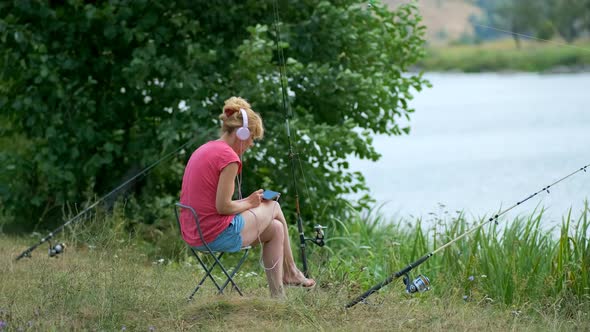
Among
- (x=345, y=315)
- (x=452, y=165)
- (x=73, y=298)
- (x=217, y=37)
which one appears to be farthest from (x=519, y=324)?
(x=452, y=165)

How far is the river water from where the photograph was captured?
1335 centimetres

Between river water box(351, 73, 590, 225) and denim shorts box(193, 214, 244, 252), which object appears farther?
river water box(351, 73, 590, 225)

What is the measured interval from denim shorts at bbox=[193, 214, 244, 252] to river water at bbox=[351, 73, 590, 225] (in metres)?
3.11

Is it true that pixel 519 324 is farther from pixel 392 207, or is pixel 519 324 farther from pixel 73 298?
pixel 392 207

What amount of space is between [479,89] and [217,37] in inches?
1079

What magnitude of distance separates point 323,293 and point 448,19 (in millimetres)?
58656

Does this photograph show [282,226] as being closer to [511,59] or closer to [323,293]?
[323,293]

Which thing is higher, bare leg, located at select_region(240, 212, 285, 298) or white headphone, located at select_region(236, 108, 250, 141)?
white headphone, located at select_region(236, 108, 250, 141)

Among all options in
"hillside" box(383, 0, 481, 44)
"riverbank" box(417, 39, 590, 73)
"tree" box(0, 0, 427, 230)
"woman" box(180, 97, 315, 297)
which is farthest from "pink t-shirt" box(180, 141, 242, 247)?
"hillside" box(383, 0, 481, 44)

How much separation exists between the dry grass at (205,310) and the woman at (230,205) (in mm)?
252

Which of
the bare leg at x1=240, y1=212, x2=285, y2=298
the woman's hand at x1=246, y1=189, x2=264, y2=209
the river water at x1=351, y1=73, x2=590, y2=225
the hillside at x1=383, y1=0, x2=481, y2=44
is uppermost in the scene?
the woman's hand at x1=246, y1=189, x2=264, y2=209

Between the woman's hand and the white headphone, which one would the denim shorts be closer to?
the woman's hand

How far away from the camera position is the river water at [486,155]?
43.8ft

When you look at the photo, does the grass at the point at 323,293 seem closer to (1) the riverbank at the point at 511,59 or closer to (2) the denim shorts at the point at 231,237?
(2) the denim shorts at the point at 231,237
